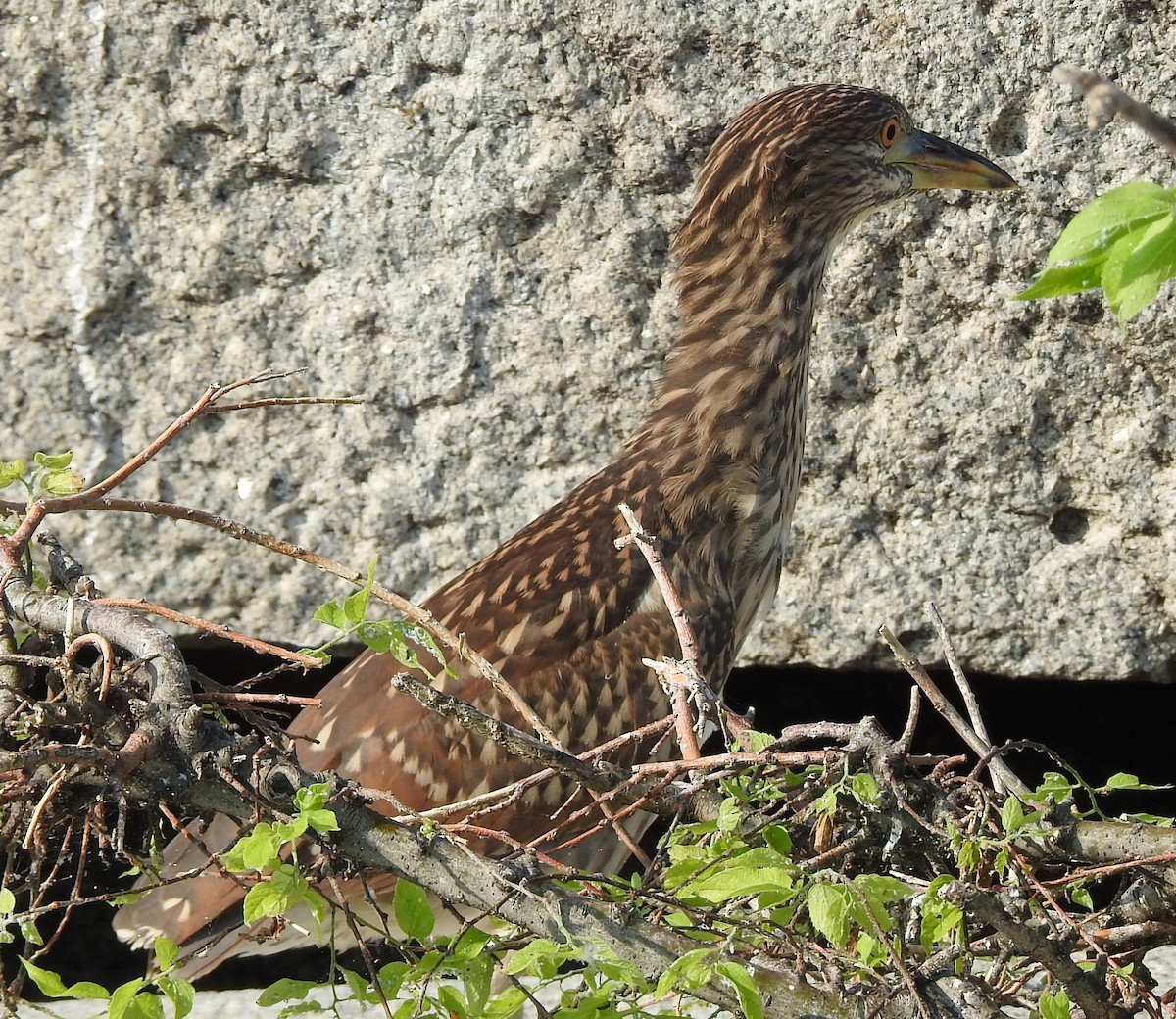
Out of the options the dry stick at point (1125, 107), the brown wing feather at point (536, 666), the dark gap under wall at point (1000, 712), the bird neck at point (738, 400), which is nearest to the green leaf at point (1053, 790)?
the dry stick at point (1125, 107)

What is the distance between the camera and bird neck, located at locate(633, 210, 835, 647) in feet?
7.34

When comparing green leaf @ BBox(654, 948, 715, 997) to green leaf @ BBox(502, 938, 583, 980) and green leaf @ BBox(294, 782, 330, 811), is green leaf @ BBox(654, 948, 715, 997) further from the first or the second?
green leaf @ BBox(294, 782, 330, 811)

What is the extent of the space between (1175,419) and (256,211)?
154 centimetres

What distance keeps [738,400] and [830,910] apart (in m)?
1.47

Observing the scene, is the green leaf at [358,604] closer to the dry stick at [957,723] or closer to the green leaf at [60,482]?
the green leaf at [60,482]

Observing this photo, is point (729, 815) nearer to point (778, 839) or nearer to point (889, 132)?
point (778, 839)

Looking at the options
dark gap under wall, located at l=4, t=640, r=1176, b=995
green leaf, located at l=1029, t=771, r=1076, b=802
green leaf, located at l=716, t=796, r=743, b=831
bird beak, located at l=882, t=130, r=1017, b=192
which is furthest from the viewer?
dark gap under wall, located at l=4, t=640, r=1176, b=995

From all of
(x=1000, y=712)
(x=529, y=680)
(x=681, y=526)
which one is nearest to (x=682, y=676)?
(x=529, y=680)

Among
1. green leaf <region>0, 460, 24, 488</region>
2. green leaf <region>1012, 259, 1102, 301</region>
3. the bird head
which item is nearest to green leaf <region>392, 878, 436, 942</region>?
green leaf <region>0, 460, 24, 488</region>

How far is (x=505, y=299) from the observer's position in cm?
230

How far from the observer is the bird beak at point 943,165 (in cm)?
214

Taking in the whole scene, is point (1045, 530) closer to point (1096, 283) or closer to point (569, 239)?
point (569, 239)

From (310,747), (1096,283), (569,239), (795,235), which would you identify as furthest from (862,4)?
(1096,283)

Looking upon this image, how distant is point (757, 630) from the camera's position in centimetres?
244
